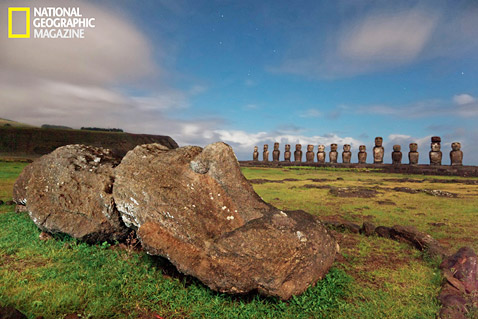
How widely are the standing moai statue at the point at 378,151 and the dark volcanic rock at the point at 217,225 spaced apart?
3156cm

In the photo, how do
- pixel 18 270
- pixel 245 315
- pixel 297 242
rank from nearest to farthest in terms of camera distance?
pixel 245 315 < pixel 297 242 < pixel 18 270

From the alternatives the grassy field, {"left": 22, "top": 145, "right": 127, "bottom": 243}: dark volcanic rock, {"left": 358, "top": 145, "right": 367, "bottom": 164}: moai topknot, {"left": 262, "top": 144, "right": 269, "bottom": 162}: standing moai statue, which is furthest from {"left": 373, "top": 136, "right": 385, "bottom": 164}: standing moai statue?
{"left": 22, "top": 145, "right": 127, "bottom": 243}: dark volcanic rock

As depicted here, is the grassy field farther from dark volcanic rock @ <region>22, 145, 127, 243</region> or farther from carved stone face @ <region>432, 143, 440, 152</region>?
carved stone face @ <region>432, 143, 440, 152</region>

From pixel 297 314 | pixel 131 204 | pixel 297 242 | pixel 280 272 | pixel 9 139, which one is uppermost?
pixel 9 139

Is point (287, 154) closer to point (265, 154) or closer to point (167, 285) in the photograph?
point (265, 154)

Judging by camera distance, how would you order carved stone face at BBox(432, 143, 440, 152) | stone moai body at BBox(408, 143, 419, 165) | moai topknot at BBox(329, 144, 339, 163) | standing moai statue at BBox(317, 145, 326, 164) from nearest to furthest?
carved stone face at BBox(432, 143, 440, 152), stone moai body at BBox(408, 143, 419, 165), moai topknot at BBox(329, 144, 339, 163), standing moai statue at BBox(317, 145, 326, 164)

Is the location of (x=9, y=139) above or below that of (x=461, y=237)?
above

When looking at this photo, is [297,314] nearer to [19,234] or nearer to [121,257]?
[121,257]

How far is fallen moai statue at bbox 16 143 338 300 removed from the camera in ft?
12.5

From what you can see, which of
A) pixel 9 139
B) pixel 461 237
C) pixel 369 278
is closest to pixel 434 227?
Result: pixel 461 237

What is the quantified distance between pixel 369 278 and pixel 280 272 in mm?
2079

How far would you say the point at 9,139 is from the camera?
98.4 ft

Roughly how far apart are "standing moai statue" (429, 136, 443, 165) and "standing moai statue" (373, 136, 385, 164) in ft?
16.0

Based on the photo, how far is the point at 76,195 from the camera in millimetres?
5934
